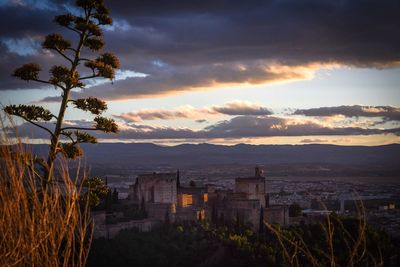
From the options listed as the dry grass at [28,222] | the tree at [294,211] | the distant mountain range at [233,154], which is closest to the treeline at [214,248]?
the tree at [294,211]

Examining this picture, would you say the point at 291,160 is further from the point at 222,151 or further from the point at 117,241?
the point at 117,241

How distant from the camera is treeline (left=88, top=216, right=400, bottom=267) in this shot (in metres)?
29.1

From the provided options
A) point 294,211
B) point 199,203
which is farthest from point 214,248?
point 294,211

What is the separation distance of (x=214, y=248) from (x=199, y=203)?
6.99 m

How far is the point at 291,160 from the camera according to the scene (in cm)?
15275

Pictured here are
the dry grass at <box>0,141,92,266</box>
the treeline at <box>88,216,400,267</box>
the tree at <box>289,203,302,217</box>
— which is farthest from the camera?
the tree at <box>289,203,302,217</box>

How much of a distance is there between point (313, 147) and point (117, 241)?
142 meters

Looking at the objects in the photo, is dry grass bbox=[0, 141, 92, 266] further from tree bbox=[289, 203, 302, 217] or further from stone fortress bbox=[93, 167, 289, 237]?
tree bbox=[289, 203, 302, 217]

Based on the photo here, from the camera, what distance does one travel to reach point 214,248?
31.4 metres

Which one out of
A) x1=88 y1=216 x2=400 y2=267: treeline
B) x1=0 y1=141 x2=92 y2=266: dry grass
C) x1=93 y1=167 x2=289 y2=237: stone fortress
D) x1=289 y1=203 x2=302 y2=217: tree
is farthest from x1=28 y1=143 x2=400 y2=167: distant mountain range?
x1=0 y1=141 x2=92 y2=266: dry grass

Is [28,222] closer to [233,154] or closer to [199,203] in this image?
[199,203]

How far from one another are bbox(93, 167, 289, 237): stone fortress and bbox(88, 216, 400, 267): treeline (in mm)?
1126

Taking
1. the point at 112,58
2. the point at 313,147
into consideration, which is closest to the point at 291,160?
the point at 313,147

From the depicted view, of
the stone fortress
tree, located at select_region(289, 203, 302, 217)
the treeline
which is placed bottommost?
the treeline
